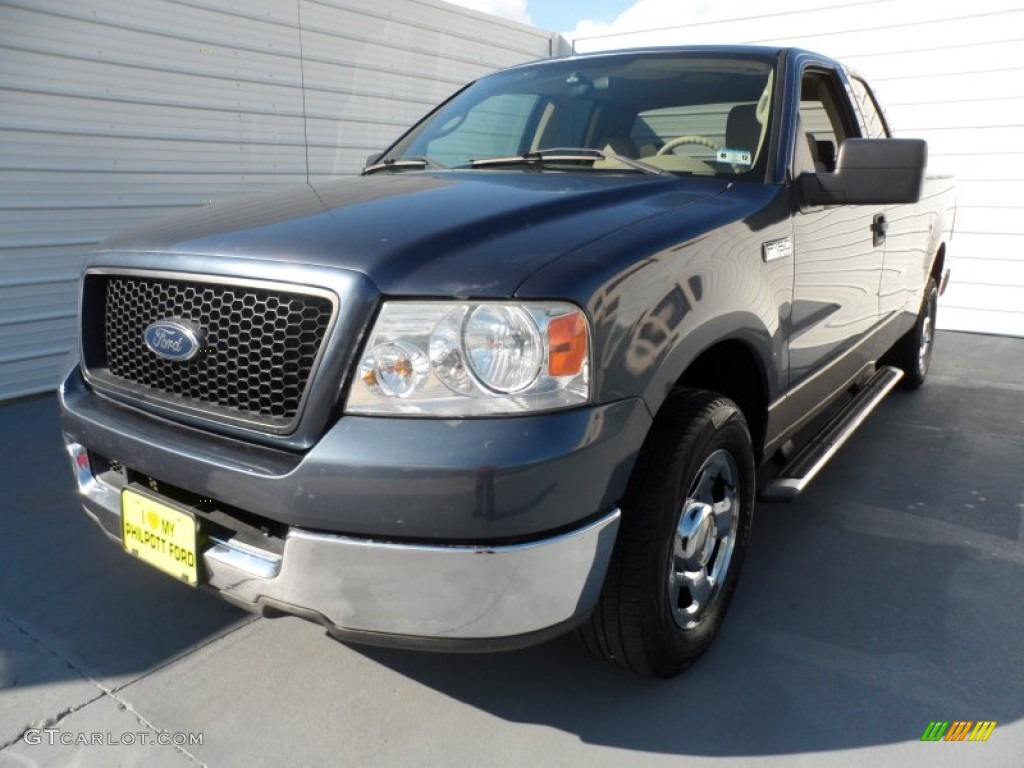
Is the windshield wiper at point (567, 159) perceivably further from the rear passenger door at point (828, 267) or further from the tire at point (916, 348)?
the tire at point (916, 348)

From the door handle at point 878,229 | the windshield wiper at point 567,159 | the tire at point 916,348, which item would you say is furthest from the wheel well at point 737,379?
the tire at point 916,348

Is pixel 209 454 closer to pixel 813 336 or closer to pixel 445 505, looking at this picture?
pixel 445 505

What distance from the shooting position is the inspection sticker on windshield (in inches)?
100

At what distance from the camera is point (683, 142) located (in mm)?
2713

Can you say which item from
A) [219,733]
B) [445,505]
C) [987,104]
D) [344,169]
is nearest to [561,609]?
[445,505]

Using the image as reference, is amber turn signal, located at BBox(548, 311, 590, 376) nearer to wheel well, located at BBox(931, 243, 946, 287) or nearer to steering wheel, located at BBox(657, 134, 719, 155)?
steering wheel, located at BBox(657, 134, 719, 155)

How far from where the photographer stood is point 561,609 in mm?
1652

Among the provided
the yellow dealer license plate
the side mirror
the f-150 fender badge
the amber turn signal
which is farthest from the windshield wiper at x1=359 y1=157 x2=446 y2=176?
the yellow dealer license plate

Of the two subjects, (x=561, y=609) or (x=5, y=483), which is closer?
(x=561, y=609)

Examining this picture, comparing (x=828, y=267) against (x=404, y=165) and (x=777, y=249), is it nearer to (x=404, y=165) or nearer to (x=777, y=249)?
(x=777, y=249)

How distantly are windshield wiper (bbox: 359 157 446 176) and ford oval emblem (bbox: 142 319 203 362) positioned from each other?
122 centimetres

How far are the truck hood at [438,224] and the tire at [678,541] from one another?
0.53 metres

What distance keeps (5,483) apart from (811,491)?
3551mm

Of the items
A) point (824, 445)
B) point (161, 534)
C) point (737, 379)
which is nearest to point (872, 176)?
point (737, 379)
